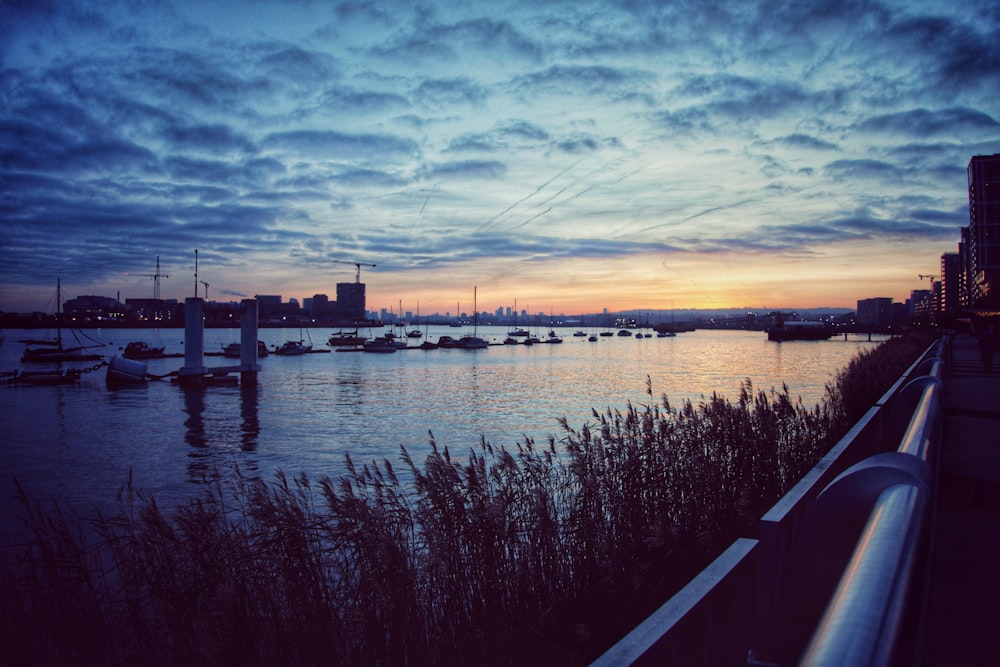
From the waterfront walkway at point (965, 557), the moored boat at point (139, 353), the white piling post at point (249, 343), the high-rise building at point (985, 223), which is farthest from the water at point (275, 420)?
the high-rise building at point (985, 223)

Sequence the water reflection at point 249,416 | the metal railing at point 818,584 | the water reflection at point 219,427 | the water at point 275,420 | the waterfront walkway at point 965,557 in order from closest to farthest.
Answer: the metal railing at point 818,584, the waterfront walkway at point 965,557, the water at point 275,420, the water reflection at point 219,427, the water reflection at point 249,416

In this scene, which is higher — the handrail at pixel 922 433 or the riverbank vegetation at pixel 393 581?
the handrail at pixel 922 433

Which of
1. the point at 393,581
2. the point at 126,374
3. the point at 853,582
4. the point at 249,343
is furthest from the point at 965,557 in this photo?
the point at 126,374

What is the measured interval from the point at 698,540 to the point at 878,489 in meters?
6.29

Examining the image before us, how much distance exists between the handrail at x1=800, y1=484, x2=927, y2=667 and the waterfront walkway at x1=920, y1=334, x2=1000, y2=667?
3037 mm

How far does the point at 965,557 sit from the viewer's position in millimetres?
5320

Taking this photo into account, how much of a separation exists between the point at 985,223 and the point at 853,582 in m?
133

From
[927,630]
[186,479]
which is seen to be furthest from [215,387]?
[927,630]

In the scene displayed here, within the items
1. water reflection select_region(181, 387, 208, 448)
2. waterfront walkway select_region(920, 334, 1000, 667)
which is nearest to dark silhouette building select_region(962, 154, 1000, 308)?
water reflection select_region(181, 387, 208, 448)

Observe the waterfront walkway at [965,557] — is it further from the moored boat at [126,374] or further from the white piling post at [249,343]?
the moored boat at [126,374]

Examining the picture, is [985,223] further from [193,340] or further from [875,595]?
[875,595]

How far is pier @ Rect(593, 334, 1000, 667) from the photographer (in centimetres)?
123

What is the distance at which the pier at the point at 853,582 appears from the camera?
48.6 inches

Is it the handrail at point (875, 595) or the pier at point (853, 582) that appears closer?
Result: the handrail at point (875, 595)
